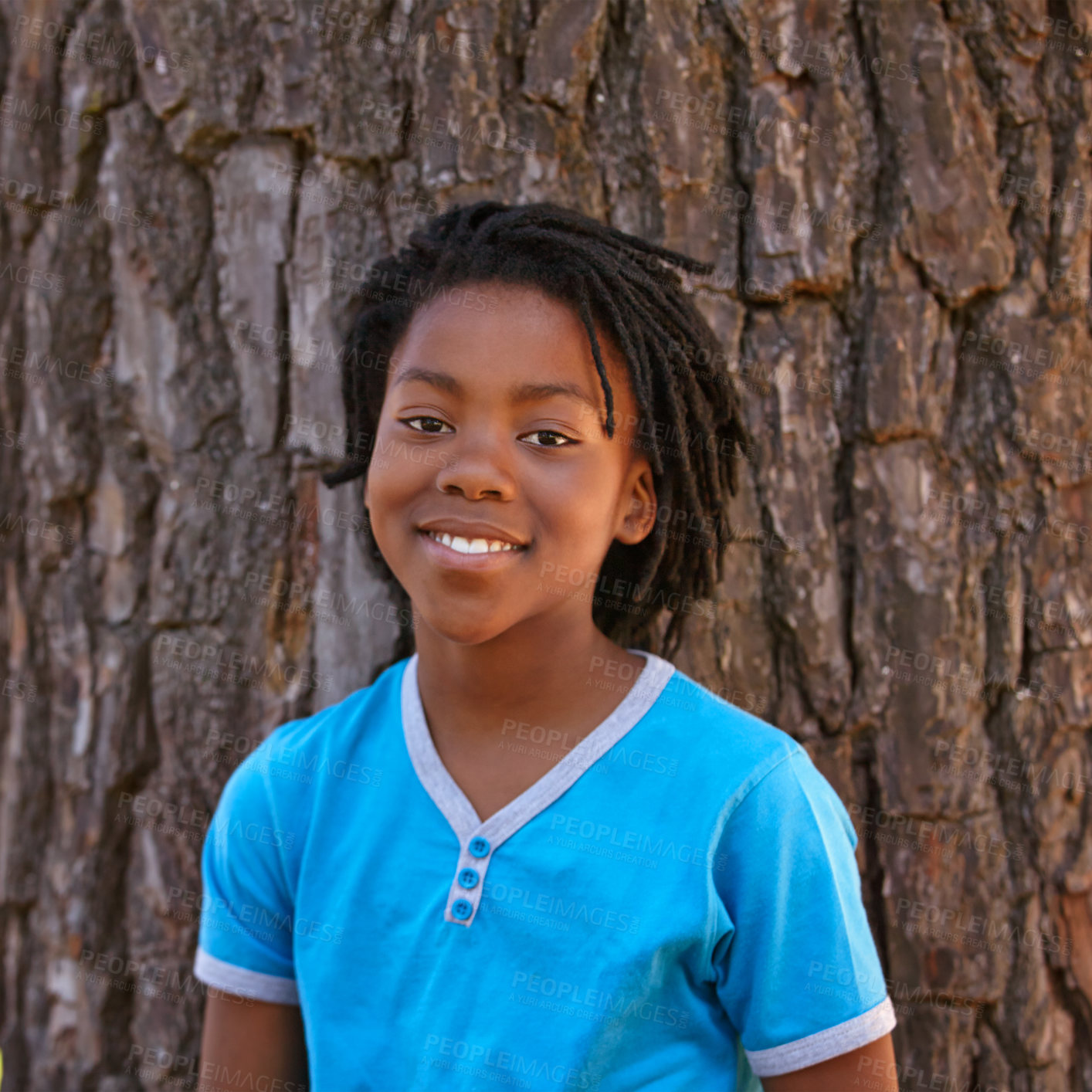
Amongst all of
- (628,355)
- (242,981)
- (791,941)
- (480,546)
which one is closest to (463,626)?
(480,546)

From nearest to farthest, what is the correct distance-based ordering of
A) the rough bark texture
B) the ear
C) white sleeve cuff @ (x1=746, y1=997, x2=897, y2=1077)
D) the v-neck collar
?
white sleeve cuff @ (x1=746, y1=997, x2=897, y2=1077) → the v-neck collar → the ear → the rough bark texture

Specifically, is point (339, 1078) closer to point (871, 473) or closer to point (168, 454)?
point (168, 454)

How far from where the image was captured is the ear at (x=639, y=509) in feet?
5.07

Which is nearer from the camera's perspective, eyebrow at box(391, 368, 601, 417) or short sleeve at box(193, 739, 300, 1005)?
eyebrow at box(391, 368, 601, 417)

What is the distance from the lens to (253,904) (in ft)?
5.14

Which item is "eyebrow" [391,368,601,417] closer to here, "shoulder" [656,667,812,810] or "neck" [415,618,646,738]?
"neck" [415,618,646,738]

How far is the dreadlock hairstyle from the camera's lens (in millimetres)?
1455

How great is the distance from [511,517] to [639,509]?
0.29 meters

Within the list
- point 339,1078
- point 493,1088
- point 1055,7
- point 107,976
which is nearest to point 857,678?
point 493,1088

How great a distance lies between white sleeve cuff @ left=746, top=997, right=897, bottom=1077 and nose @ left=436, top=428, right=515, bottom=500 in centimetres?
81

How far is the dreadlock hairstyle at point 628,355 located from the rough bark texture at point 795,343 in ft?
0.54

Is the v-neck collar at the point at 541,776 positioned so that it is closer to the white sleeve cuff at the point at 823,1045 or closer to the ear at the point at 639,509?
the ear at the point at 639,509

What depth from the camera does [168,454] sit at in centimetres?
198

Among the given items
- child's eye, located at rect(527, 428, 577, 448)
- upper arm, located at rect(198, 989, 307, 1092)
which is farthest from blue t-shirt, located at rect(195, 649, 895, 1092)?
child's eye, located at rect(527, 428, 577, 448)
